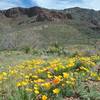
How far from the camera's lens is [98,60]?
9.12 metres

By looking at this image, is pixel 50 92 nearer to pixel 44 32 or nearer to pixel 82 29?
pixel 44 32

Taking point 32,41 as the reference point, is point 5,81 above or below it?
above

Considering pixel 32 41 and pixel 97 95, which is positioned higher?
pixel 97 95

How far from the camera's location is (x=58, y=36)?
436 ft

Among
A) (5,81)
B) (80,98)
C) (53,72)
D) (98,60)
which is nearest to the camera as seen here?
(80,98)

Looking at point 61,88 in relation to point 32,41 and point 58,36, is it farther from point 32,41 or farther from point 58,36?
point 58,36

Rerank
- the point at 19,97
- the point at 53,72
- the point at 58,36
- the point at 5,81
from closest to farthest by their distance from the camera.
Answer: the point at 19,97 → the point at 5,81 → the point at 53,72 → the point at 58,36

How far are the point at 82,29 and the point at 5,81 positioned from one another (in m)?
150

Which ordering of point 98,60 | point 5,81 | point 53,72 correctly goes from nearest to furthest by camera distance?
point 5,81 → point 53,72 → point 98,60

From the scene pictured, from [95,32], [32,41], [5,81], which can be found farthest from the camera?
[95,32]

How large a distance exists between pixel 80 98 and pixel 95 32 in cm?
15002

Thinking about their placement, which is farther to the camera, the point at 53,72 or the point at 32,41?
the point at 32,41

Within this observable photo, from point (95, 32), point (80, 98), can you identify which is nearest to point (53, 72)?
point (80, 98)

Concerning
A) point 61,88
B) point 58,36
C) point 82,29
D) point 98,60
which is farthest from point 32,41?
point 82,29
